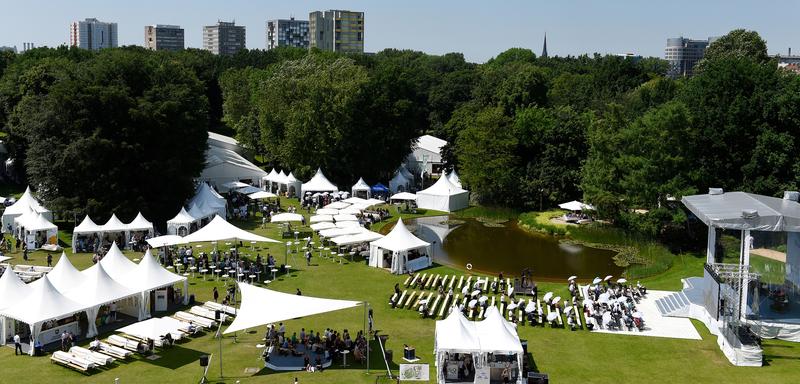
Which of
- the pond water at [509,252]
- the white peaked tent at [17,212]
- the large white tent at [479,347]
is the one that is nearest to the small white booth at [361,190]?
the pond water at [509,252]

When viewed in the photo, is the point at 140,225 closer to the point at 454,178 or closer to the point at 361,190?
the point at 361,190

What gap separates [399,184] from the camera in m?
58.7

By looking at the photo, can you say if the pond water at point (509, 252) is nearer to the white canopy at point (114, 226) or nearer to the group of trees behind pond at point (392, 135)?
the group of trees behind pond at point (392, 135)

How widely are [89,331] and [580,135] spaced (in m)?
37.4

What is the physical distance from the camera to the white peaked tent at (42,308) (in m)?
23.1

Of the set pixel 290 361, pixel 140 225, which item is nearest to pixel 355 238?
pixel 140 225

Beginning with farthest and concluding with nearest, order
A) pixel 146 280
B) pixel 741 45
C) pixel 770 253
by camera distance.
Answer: pixel 741 45
pixel 146 280
pixel 770 253

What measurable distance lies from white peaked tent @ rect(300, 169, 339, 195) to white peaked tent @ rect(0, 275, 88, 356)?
94.4 ft

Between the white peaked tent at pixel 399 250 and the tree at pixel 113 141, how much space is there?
51.8 feet

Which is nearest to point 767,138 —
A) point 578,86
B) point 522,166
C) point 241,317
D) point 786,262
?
point 786,262

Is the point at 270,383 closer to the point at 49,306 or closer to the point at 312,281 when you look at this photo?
the point at 49,306

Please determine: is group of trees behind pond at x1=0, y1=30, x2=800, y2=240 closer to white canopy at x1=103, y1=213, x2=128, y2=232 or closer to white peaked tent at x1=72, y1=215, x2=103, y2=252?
white canopy at x1=103, y1=213, x2=128, y2=232

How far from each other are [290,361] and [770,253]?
17.9 meters

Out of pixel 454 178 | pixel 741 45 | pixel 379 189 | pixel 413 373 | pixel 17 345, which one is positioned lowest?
pixel 17 345
